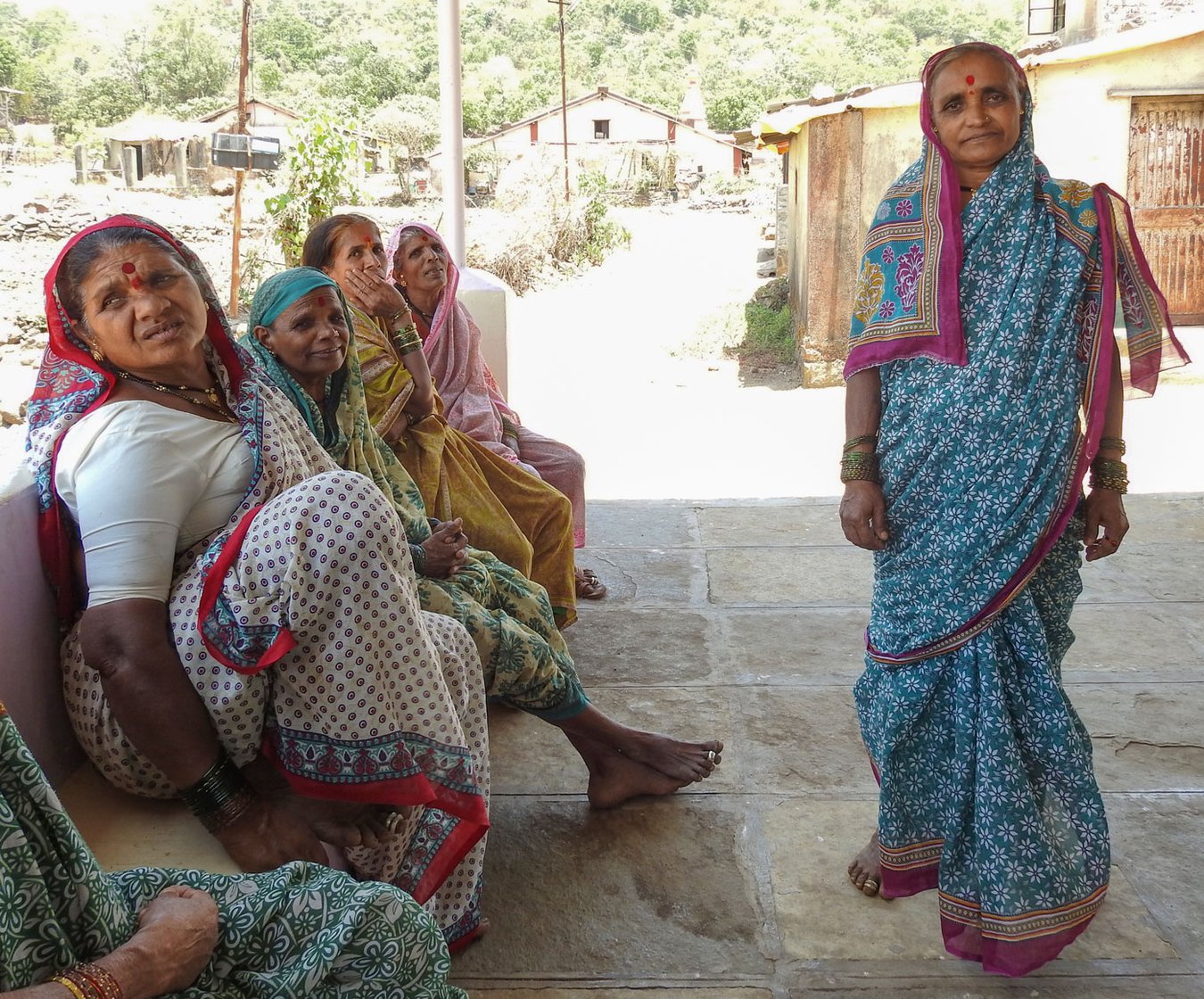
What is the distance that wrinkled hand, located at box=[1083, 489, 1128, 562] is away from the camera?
7.27 ft

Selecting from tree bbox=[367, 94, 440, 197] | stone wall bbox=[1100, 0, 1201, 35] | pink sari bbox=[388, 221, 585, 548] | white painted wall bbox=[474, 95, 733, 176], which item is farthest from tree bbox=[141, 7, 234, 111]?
pink sari bbox=[388, 221, 585, 548]

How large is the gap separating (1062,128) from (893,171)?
1.50 metres

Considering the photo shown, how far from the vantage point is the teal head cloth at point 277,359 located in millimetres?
2707

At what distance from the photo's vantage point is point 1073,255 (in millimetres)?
2143

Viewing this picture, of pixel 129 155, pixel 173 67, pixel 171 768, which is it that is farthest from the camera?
pixel 173 67

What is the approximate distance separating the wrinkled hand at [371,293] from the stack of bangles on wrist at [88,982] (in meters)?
2.39

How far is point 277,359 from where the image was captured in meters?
2.77

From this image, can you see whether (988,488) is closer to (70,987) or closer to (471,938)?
(471,938)

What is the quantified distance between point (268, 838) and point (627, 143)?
32.5m

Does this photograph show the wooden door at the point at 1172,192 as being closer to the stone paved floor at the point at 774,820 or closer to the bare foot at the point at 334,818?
the stone paved floor at the point at 774,820

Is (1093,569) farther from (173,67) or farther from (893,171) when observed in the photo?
(173,67)

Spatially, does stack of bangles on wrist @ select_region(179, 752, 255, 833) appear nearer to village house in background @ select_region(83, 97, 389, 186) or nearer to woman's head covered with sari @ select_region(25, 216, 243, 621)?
woman's head covered with sari @ select_region(25, 216, 243, 621)

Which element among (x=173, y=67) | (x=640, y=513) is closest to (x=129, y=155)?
(x=173, y=67)

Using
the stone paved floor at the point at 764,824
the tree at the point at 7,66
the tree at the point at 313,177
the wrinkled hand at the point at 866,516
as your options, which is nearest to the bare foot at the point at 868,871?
the stone paved floor at the point at 764,824
